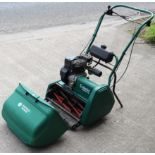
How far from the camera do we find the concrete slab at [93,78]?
4230 mm

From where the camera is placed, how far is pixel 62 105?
4680 millimetres

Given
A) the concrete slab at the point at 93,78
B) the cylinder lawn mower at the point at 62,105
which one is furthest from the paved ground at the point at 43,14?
the cylinder lawn mower at the point at 62,105

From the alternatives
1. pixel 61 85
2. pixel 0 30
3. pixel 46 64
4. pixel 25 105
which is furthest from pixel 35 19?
pixel 25 105

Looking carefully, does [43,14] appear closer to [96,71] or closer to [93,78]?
[93,78]

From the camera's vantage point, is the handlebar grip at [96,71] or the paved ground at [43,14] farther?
the paved ground at [43,14]

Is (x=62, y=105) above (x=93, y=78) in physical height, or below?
above

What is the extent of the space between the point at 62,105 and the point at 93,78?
4.30 ft

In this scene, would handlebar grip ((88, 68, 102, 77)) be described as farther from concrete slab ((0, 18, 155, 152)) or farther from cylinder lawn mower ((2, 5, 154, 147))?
concrete slab ((0, 18, 155, 152))

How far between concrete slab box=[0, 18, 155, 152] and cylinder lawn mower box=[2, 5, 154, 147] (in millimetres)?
155

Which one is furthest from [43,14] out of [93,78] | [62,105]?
[62,105]

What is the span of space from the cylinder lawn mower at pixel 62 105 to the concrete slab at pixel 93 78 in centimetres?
16

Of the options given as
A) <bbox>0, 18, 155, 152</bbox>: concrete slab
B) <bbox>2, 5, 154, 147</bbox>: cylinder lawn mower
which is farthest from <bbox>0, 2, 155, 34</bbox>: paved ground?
<bbox>2, 5, 154, 147</bbox>: cylinder lawn mower

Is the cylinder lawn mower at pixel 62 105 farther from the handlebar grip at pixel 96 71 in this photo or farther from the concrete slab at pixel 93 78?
the concrete slab at pixel 93 78

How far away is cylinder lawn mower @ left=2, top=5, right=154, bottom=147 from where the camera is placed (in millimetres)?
3934
